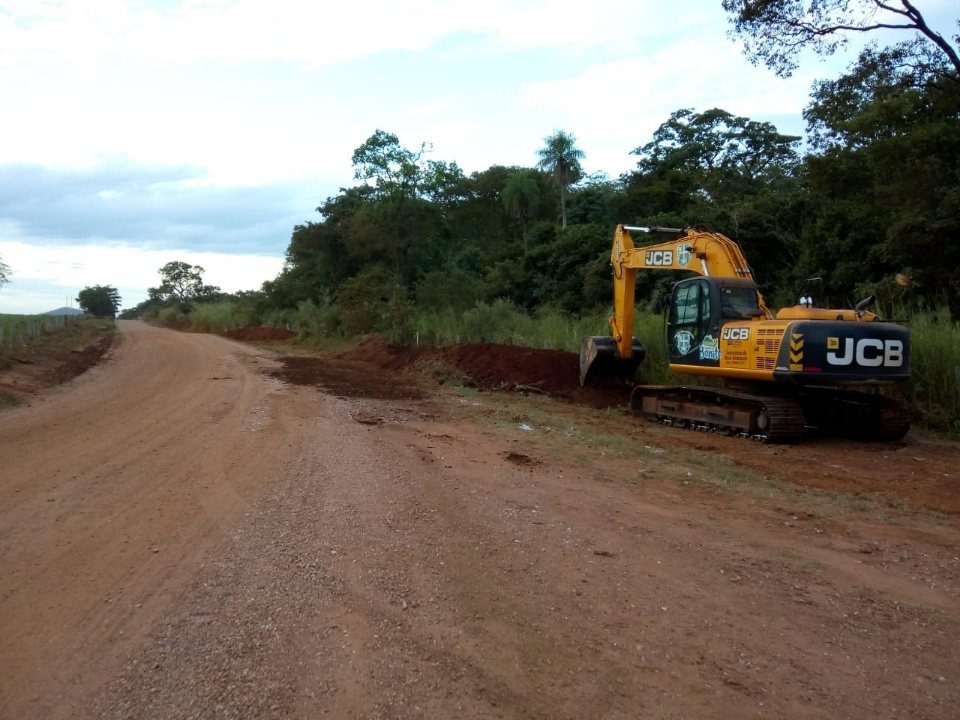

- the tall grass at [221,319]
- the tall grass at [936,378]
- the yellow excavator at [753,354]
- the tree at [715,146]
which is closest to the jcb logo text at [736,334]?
the yellow excavator at [753,354]

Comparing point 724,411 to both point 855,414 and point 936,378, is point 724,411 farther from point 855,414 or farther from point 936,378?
point 936,378

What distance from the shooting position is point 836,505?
7523 mm

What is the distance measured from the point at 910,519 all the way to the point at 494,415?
728cm

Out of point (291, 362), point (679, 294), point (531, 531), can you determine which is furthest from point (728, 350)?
point (291, 362)

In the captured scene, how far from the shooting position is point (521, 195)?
46906 millimetres

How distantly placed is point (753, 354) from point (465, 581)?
7.97 meters

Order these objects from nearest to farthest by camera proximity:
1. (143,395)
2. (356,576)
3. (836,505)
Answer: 1. (356,576)
2. (836,505)
3. (143,395)

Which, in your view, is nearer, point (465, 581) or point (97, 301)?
point (465, 581)

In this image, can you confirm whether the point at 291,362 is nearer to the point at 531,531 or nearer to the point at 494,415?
the point at 494,415

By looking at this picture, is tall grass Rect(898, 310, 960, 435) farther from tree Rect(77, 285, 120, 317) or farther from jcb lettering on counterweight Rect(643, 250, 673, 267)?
tree Rect(77, 285, 120, 317)

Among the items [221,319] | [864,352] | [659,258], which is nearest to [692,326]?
[659,258]

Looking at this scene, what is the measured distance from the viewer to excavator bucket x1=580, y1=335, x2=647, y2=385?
50.3ft

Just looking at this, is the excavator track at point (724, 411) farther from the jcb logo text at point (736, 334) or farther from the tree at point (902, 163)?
Result: the tree at point (902, 163)

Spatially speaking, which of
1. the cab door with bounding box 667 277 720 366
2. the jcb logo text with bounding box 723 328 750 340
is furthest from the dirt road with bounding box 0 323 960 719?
the cab door with bounding box 667 277 720 366
